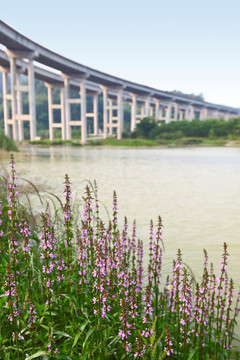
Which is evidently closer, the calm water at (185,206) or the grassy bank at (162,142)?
the calm water at (185,206)

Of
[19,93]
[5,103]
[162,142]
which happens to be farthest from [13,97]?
[162,142]

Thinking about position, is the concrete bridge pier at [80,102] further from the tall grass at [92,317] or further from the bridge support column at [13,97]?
the tall grass at [92,317]

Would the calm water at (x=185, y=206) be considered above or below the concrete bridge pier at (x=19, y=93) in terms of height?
below

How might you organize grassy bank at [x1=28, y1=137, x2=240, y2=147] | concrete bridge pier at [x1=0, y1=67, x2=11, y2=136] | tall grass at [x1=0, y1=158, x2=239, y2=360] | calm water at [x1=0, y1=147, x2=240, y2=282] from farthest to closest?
grassy bank at [x1=28, y1=137, x2=240, y2=147]
concrete bridge pier at [x1=0, y1=67, x2=11, y2=136]
calm water at [x1=0, y1=147, x2=240, y2=282]
tall grass at [x1=0, y1=158, x2=239, y2=360]

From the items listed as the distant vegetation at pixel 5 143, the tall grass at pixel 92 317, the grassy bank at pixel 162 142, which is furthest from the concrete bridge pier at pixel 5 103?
the tall grass at pixel 92 317

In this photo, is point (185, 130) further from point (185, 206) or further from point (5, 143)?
point (185, 206)

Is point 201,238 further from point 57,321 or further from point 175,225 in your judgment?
point 57,321

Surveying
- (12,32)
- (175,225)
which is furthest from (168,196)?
(12,32)

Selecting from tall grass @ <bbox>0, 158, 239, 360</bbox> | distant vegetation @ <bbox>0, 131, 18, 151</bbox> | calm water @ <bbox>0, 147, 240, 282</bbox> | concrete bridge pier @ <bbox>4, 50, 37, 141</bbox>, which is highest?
concrete bridge pier @ <bbox>4, 50, 37, 141</bbox>

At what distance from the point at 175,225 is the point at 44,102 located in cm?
14879

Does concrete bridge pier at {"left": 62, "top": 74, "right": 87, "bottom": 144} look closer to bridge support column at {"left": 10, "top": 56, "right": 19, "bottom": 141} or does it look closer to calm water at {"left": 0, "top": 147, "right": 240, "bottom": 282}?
bridge support column at {"left": 10, "top": 56, "right": 19, "bottom": 141}

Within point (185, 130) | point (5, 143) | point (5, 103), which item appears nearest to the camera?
point (5, 143)

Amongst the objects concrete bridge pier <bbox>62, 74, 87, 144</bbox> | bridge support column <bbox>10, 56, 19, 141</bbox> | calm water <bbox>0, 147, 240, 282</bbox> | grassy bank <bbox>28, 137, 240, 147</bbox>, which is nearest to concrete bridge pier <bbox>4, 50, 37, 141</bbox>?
bridge support column <bbox>10, 56, 19, 141</bbox>

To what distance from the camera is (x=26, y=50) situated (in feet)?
204
